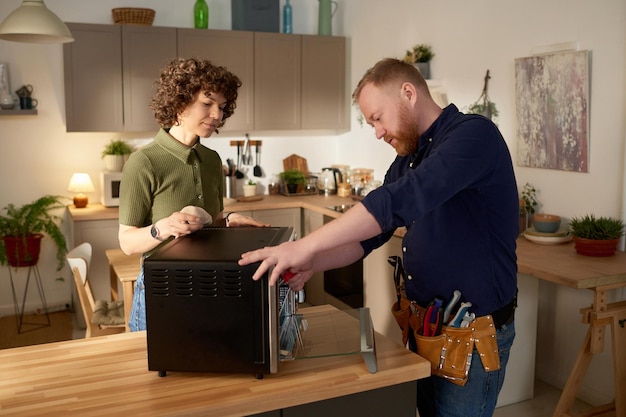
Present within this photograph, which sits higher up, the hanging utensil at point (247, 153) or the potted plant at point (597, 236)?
the hanging utensil at point (247, 153)

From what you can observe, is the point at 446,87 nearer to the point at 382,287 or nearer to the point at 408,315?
the point at 382,287

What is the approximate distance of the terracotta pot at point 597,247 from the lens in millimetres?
3342

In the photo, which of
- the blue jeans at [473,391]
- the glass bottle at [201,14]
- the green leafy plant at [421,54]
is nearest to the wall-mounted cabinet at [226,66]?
the glass bottle at [201,14]

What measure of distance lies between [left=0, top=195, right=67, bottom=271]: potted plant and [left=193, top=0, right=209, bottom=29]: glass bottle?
1806 mm

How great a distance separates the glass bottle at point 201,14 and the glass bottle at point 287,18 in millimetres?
687

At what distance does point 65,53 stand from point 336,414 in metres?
4.19

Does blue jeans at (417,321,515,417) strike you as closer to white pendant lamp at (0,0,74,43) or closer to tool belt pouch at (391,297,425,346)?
tool belt pouch at (391,297,425,346)

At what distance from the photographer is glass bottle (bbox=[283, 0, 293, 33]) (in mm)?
5859

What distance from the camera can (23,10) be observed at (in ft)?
11.9

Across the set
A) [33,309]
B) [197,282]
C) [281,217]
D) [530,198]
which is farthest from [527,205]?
[33,309]

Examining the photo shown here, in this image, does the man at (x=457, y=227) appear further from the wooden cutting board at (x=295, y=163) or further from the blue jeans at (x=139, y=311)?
the wooden cutting board at (x=295, y=163)

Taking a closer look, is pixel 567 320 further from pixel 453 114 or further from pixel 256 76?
pixel 256 76

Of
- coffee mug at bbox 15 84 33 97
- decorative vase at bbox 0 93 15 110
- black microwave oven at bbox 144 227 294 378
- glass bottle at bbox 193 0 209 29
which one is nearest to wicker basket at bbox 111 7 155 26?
glass bottle at bbox 193 0 209 29

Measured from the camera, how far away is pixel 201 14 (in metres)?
5.55
